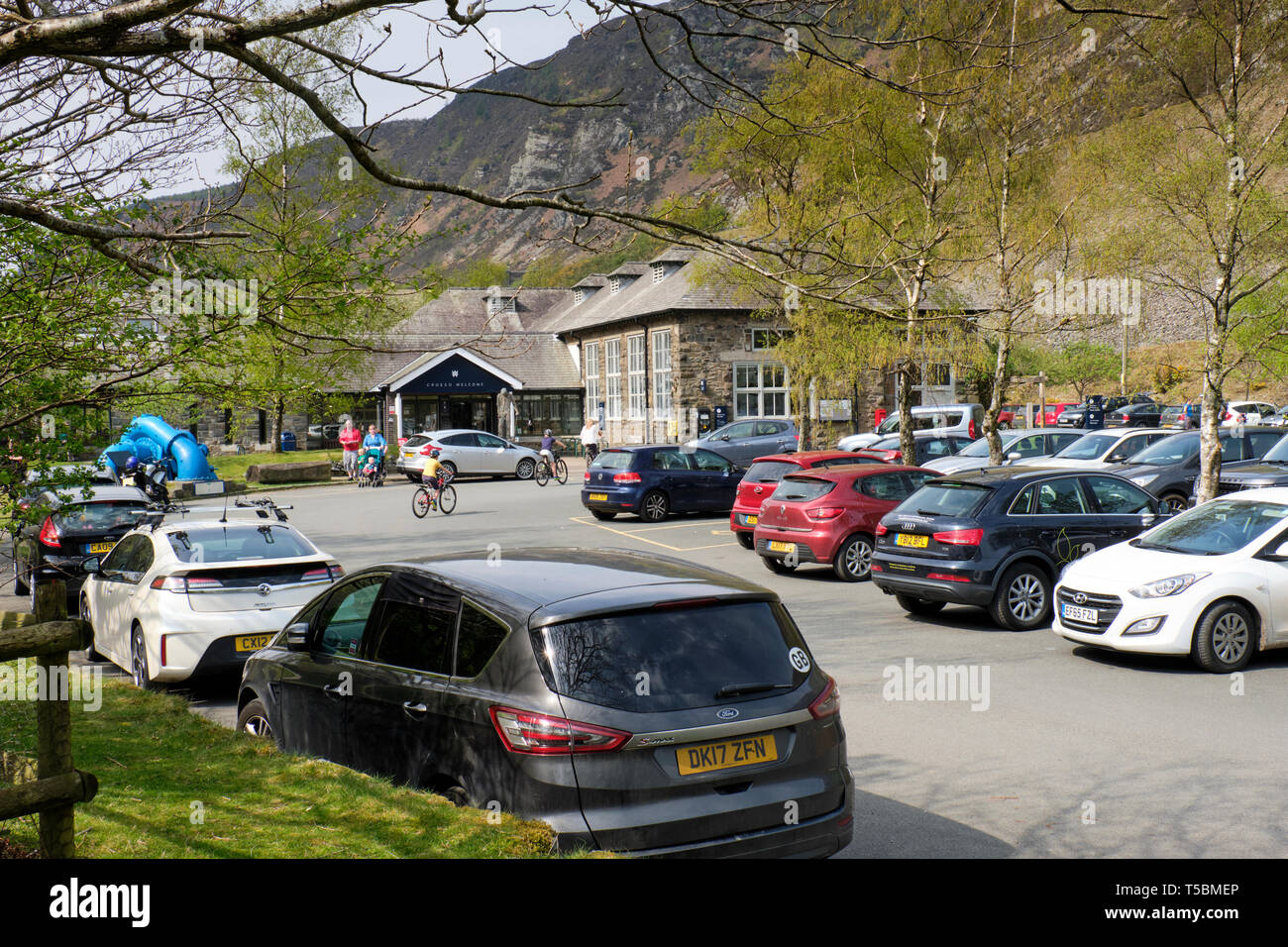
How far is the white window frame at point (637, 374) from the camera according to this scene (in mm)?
46625

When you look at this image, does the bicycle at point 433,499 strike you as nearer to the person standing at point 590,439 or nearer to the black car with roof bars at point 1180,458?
the black car with roof bars at point 1180,458

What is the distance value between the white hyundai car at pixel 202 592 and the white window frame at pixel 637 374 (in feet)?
119

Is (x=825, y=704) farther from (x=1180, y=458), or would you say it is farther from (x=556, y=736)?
(x=1180, y=458)

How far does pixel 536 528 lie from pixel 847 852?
17.5 meters

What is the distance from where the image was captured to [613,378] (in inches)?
1991

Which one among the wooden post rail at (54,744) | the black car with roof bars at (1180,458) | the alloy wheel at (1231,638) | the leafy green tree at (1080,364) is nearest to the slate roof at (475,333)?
the black car with roof bars at (1180,458)

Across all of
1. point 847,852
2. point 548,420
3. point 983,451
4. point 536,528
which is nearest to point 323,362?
point 548,420

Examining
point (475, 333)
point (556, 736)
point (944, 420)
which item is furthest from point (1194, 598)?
point (475, 333)

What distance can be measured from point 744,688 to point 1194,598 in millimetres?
6598

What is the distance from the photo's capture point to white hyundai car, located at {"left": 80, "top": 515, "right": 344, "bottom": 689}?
30.5ft

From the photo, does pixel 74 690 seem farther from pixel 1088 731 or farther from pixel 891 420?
pixel 891 420

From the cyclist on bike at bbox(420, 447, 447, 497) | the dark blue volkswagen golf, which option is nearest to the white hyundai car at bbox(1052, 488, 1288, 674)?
the dark blue volkswagen golf

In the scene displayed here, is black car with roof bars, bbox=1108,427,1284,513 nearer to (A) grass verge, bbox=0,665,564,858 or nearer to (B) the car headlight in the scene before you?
(B) the car headlight
